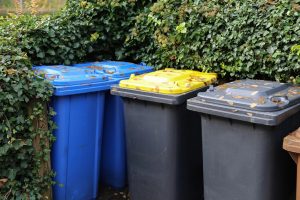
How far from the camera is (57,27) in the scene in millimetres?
4320

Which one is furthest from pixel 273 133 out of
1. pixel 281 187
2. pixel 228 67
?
pixel 228 67

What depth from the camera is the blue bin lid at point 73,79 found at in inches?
134

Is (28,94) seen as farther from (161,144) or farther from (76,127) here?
(161,144)

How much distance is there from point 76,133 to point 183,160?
3.36ft

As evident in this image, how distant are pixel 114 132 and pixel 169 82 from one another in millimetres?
958

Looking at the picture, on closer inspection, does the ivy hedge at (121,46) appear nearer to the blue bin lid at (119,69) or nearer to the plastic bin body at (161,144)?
the blue bin lid at (119,69)

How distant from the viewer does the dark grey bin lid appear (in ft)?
8.54

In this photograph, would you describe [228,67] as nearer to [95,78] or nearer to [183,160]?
[183,160]

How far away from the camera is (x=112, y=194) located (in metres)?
4.11

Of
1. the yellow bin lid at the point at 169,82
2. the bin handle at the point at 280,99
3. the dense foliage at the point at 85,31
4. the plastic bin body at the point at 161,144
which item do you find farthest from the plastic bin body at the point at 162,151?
the dense foliage at the point at 85,31

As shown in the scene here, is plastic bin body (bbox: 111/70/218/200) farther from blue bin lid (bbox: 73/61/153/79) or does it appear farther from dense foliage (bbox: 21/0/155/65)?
dense foliage (bbox: 21/0/155/65)

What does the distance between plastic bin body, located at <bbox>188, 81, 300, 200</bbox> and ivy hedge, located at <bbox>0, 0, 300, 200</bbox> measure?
0.85 metres

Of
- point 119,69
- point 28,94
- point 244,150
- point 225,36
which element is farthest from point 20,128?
point 225,36

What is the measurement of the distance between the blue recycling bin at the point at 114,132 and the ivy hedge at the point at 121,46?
0.47m
